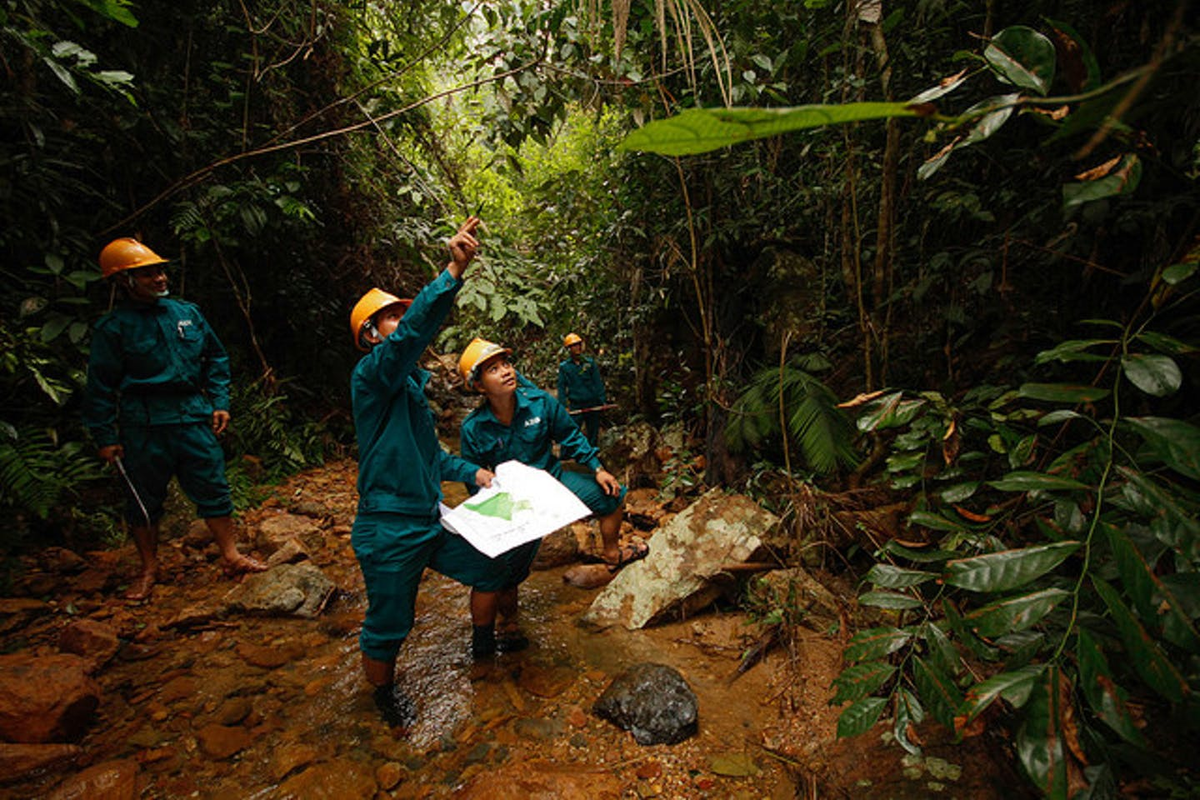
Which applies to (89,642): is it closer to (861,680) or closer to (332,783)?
(332,783)

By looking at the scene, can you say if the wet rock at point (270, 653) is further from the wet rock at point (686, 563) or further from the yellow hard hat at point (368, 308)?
the yellow hard hat at point (368, 308)

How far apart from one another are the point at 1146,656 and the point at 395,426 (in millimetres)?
2253

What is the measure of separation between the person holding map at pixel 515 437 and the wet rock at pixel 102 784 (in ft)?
4.80

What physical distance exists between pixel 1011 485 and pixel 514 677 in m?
2.28

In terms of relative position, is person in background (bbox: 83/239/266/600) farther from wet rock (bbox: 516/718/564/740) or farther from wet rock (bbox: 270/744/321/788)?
wet rock (bbox: 516/718/564/740)

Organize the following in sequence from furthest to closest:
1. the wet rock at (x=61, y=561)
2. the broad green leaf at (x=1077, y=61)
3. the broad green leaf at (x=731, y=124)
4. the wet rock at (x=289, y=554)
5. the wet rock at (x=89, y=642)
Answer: the wet rock at (x=289, y=554), the wet rock at (x=61, y=561), the wet rock at (x=89, y=642), the broad green leaf at (x=1077, y=61), the broad green leaf at (x=731, y=124)

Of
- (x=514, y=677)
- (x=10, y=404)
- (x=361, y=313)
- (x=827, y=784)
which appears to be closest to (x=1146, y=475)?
(x=827, y=784)

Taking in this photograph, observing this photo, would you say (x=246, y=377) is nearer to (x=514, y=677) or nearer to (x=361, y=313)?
(x=361, y=313)

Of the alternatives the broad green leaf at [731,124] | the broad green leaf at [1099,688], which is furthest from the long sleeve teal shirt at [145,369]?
the broad green leaf at [1099,688]

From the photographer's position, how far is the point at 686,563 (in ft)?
9.05

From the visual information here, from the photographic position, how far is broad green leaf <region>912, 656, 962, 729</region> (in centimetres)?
100

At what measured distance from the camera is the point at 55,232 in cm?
319

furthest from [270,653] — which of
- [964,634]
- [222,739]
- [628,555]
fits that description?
[964,634]

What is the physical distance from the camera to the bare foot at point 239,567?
3.30 metres
